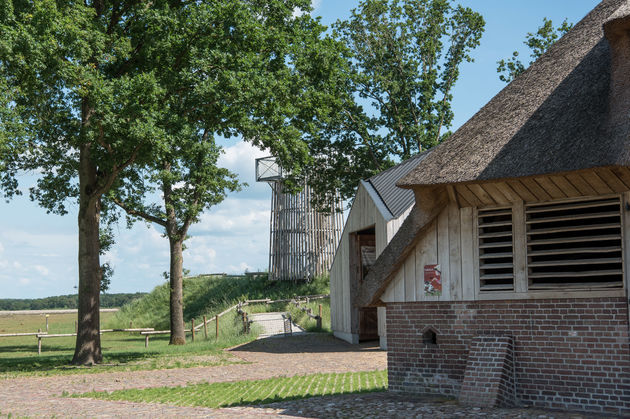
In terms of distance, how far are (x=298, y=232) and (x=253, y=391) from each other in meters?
29.3

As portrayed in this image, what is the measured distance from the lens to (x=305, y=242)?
→ 42.8 meters

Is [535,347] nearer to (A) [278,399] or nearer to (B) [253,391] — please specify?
(A) [278,399]

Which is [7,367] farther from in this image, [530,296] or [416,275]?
[530,296]

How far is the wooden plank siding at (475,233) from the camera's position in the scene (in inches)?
391

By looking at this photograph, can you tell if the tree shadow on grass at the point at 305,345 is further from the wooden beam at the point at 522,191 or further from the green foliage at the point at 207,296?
the green foliage at the point at 207,296

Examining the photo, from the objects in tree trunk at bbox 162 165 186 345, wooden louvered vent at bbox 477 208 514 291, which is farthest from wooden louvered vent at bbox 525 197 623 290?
tree trunk at bbox 162 165 186 345

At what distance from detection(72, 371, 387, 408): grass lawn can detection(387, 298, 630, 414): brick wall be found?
61.6 inches

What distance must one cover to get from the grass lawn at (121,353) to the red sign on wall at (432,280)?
9.65 meters

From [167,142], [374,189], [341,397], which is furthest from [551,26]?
[341,397]

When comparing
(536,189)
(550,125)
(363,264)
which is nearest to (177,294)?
(363,264)

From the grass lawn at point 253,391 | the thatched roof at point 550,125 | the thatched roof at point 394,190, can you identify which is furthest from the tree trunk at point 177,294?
the thatched roof at point 550,125

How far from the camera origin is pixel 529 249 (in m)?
10.9

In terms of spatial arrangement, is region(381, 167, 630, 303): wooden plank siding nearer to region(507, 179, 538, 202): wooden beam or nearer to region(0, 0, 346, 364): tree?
region(507, 179, 538, 202): wooden beam

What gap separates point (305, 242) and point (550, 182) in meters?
32.8
